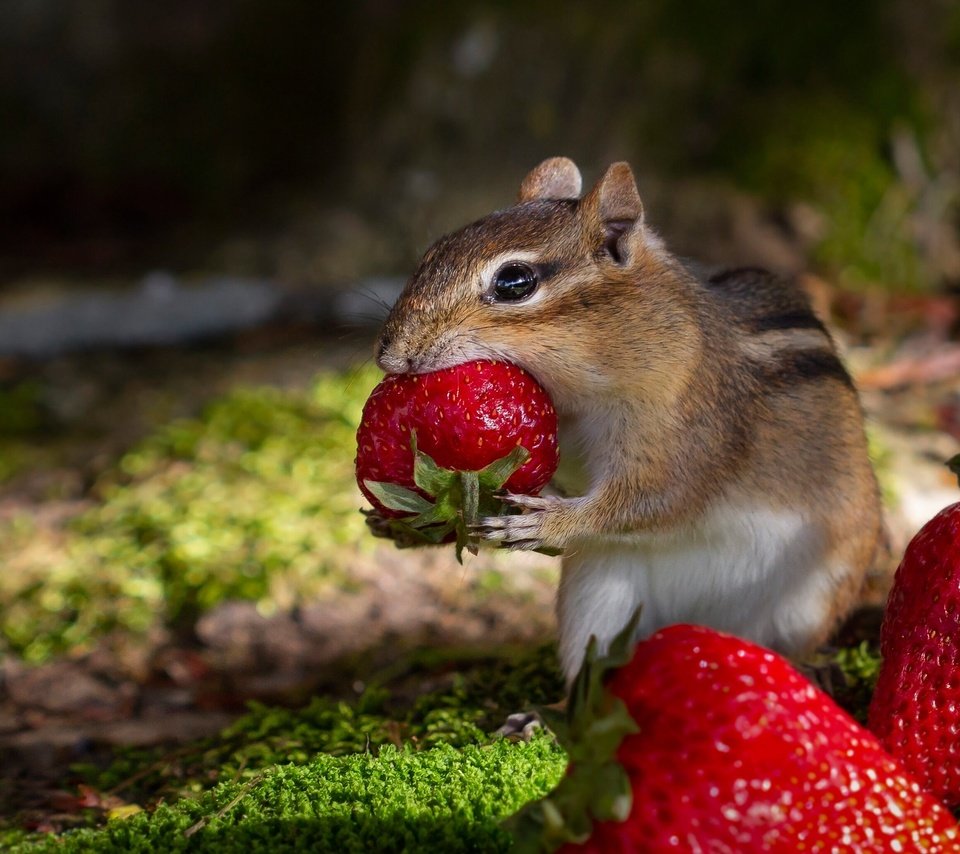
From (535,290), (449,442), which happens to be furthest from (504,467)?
(535,290)

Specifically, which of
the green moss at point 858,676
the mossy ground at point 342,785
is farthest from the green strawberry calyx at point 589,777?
the green moss at point 858,676

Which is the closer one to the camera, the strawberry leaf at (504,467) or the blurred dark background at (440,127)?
the strawberry leaf at (504,467)

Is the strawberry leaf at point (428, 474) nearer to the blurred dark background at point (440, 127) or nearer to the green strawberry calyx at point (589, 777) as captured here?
the green strawberry calyx at point (589, 777)

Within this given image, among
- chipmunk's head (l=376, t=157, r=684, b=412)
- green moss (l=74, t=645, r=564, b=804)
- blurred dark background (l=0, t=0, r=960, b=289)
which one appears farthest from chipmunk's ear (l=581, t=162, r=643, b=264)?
blurred dark background (l=0, t=0, r=960, b=289)

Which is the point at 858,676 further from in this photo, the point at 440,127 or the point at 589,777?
the point at 440,127

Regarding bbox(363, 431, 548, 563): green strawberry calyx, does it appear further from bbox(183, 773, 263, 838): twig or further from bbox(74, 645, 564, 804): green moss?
bbox(183, 773, 263, 838): twig

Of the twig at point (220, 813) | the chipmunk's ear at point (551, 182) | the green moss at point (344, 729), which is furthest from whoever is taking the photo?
the chipmunk's ear at point (551, 182)

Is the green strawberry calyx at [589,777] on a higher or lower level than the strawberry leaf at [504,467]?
lower

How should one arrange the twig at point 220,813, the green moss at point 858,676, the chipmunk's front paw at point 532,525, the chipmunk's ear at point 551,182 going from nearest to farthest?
the twig at point 220,813
the chipmunk's front paw at point 532,525
the green moss at point 858,676
the chipmunk's ear at point 551,182

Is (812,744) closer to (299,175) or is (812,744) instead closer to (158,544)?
(158,544)
